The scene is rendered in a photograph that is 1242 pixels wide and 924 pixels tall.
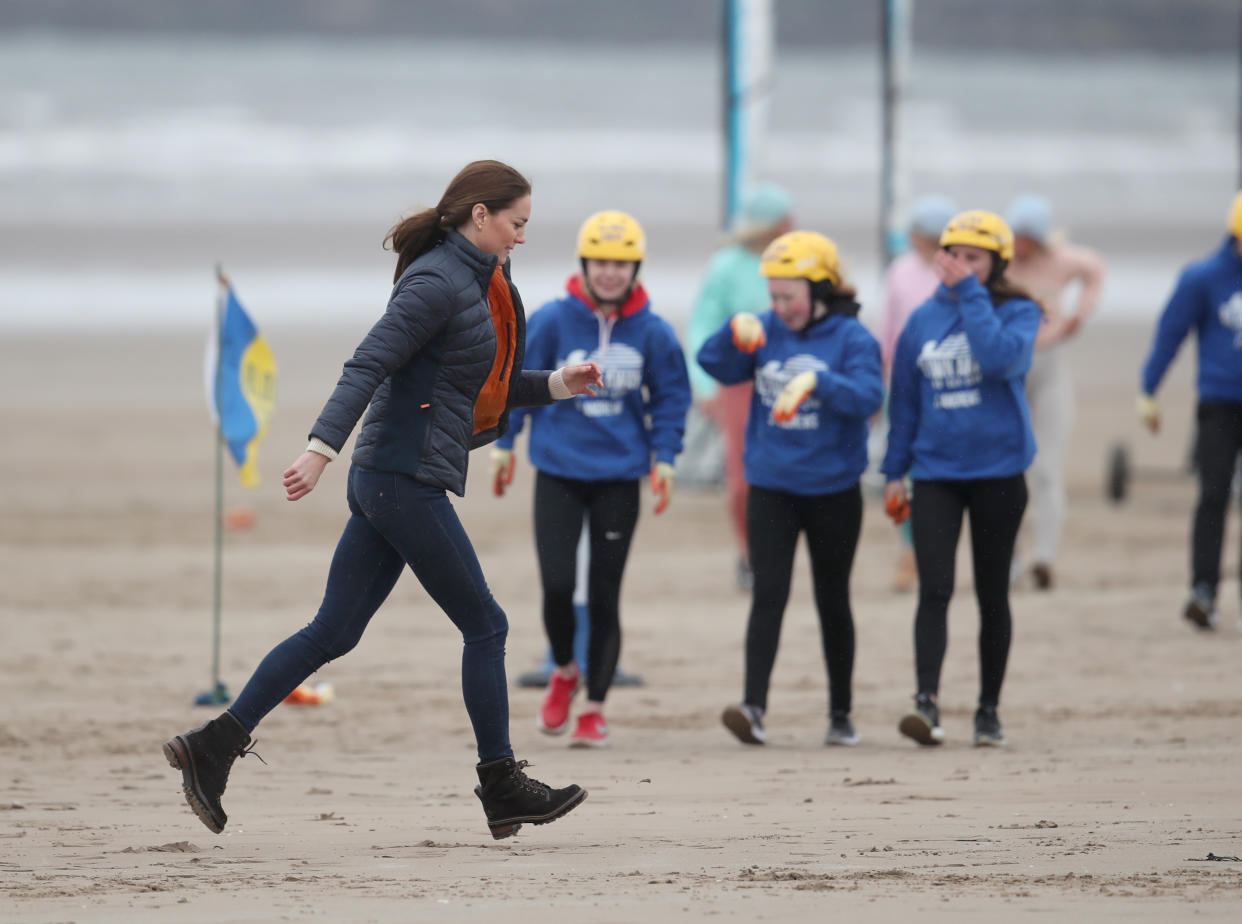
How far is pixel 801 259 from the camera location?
6.33 m

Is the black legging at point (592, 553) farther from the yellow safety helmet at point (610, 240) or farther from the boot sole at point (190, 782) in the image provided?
the boot sole at point (190, 782)

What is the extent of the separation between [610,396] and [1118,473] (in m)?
7.52

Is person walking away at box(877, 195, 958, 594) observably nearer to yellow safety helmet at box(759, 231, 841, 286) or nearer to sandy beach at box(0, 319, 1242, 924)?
sandy beach at box(0, 319, 1242, 924)

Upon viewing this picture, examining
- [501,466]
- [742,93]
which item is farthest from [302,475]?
[742,93]

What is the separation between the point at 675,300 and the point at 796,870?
938 inches

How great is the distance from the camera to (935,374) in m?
6.27

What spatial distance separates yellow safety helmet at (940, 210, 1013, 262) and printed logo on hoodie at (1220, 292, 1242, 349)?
240 cm

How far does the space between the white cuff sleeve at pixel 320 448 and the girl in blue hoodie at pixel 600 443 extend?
195cm

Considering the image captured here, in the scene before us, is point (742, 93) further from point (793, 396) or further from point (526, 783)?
point (526, 783)

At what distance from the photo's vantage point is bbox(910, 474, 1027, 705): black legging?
6211mm

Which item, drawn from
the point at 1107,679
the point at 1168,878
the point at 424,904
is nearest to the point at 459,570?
the point at 424,904

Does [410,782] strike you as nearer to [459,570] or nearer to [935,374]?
[459,570]

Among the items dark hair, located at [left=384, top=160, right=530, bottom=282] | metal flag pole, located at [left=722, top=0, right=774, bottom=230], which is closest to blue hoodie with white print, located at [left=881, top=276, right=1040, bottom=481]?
dark hair, located at [left=384, top=160, right=530, bottom=282]

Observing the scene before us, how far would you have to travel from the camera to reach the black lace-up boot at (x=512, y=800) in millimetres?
4750
